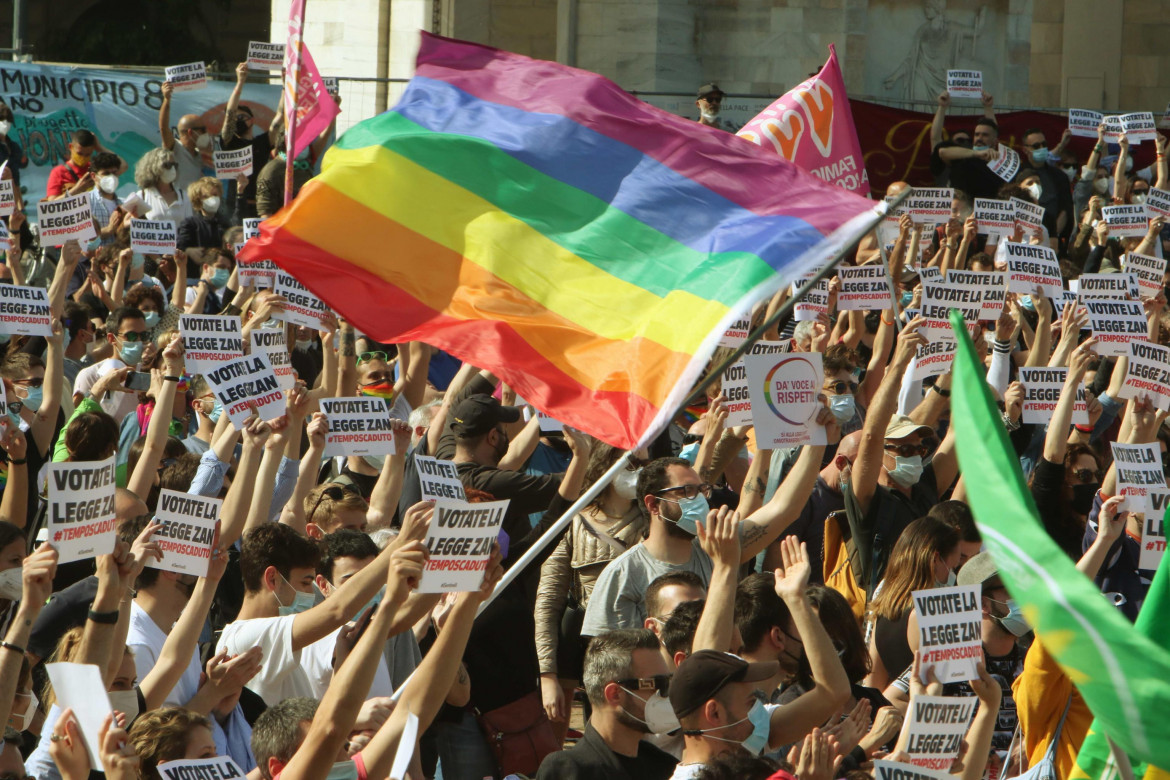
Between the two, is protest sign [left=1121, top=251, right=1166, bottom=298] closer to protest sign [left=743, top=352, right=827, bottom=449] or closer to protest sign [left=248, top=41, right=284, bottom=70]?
protest sign [left=743, top=352, right=827, bottom=449]

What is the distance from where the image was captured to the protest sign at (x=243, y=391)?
6863 millimetres

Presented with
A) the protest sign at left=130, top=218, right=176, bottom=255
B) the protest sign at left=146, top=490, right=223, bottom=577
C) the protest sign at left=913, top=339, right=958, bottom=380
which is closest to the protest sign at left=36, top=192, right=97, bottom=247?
the protest sign at left=130, top=218, right=176, bottom=255

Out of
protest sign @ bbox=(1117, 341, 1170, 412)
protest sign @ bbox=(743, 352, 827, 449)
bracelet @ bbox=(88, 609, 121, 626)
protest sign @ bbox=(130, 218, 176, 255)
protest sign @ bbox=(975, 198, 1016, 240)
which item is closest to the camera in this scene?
bracelet @ bbox=(88, 609, 121, 626)

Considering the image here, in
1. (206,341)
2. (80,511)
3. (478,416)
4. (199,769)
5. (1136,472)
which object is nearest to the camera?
(199,769)

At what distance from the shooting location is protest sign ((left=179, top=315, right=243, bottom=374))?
7.68 meters

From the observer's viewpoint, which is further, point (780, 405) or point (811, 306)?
point (811, 306)

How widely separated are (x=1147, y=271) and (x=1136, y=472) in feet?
14.7

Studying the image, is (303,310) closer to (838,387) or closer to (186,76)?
(838,387)

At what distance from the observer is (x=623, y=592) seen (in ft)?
21.2

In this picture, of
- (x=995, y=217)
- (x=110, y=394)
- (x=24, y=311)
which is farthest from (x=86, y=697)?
(x=995, y=217)

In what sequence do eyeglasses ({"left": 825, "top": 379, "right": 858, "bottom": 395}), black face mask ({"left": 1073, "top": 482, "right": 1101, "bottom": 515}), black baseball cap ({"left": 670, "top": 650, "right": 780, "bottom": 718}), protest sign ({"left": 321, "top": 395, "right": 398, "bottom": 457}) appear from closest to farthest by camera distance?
black baseball cap ({"left": 670, "top": 650, "right": 780, "bottom": 718}) < protest sign ({"left": 321, "top": 395, "right": 398, "bottom": 457}) < black face mask ({"left": 1073, "top": 482, "right": 1101, "bottom": 515}) < eyeglasses ({"left": 825, "top": 379, "right": 858, "bottom": 395})

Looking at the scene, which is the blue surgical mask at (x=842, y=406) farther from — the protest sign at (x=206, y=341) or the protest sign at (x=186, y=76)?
the protest sign at (x=186, y=76)

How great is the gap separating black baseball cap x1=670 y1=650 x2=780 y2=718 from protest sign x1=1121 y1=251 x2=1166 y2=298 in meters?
7.11

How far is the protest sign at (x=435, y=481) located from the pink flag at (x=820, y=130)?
376cm
